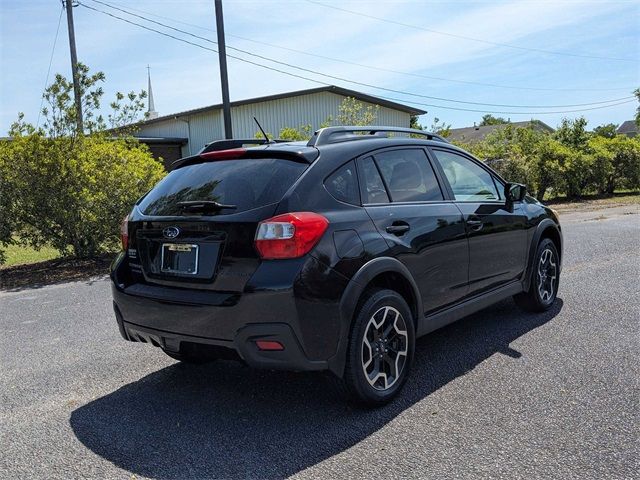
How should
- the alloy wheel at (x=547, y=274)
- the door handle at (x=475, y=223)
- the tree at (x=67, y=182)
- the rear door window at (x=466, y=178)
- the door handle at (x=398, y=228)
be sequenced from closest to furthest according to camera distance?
the door handle at (x=398, y=228) → the door handle at (x=475, y=223) → the rear door window at (x=466, y=178) → the alloy wheel at (x=547, y=274) → the tree at (x=67, y=182)

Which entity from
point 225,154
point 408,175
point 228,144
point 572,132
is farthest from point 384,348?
point 572,132

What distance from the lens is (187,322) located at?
3324 millimetres

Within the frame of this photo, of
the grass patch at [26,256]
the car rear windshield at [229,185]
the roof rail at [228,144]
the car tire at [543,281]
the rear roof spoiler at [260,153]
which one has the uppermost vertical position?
the roof rail at [228,144]

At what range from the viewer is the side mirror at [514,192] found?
512 cm

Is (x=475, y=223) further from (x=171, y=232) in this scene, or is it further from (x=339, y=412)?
(x=171, y=232)

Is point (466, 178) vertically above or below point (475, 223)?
above

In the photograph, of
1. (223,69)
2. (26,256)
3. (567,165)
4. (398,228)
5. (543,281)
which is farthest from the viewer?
(567,165)

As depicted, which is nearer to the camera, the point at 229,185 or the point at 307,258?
the point at 307,258

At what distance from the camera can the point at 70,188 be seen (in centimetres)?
990

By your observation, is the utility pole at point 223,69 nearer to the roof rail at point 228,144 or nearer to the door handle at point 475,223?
the roof rail at point 228,144

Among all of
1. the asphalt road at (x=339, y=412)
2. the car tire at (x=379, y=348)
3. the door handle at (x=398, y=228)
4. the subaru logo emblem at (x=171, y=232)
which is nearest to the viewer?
the asphalt road at (x=339, y=412)

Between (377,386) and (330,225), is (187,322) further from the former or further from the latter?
(377,386)

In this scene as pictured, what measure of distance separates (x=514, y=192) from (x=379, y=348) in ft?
7.97

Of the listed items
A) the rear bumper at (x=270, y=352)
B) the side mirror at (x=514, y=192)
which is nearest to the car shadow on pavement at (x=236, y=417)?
the rear bumper at (x=270, y=352)
